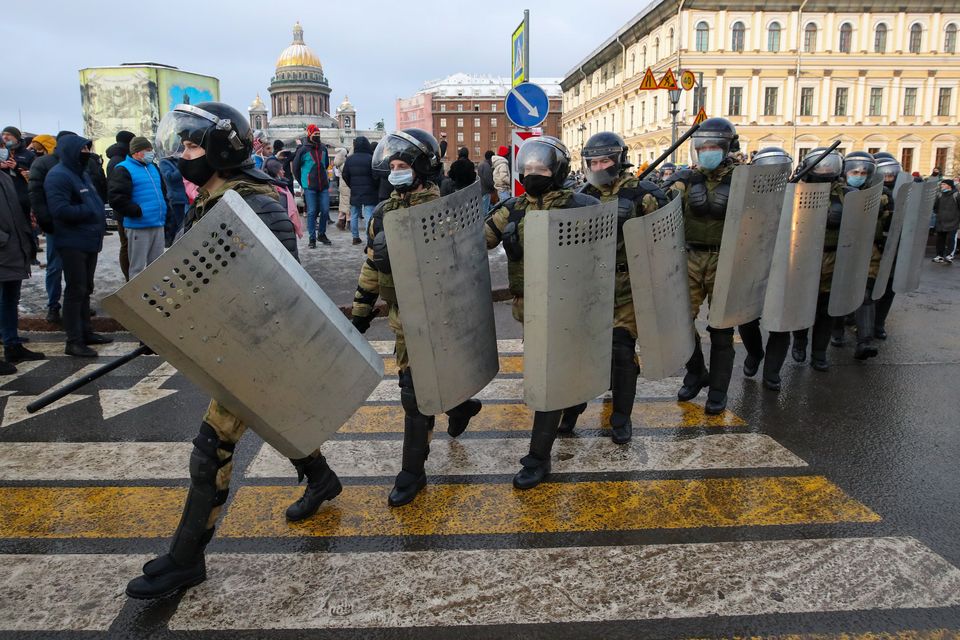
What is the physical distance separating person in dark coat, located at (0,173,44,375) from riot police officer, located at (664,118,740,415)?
5.65m

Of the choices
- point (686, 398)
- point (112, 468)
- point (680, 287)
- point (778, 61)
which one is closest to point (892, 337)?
point (686, 398)

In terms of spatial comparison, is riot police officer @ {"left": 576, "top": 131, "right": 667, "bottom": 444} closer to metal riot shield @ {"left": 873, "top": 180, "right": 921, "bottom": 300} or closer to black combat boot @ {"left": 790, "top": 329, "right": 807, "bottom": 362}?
black combat boot @ {"left": 790, "top": 329, "right": 807, "bottom": 362}

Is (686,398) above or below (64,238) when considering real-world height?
below

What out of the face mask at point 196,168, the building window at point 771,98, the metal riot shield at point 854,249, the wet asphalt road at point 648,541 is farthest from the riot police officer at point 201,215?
the building window at point 771,98

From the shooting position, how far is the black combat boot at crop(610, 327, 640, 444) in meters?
4.48

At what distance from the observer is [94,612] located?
2.72m

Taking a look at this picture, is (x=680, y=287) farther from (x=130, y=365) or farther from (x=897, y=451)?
(x=130, y=365)

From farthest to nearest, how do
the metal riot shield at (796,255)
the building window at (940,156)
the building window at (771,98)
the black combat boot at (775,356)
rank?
the building window at (940,156)
the building window at (771,98)
the black combat boot at (775,356)
the metal riot shield at (796,255)

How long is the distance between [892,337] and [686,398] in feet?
11.7

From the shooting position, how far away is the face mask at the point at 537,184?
12.5 ft

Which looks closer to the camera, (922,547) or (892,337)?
(922,547)

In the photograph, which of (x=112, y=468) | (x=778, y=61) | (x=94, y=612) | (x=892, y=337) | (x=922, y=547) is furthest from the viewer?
(x=778, y=61)

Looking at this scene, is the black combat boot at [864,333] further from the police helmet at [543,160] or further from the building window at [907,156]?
the building window at [907,156]

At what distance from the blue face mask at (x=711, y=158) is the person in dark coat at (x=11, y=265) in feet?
19.2
